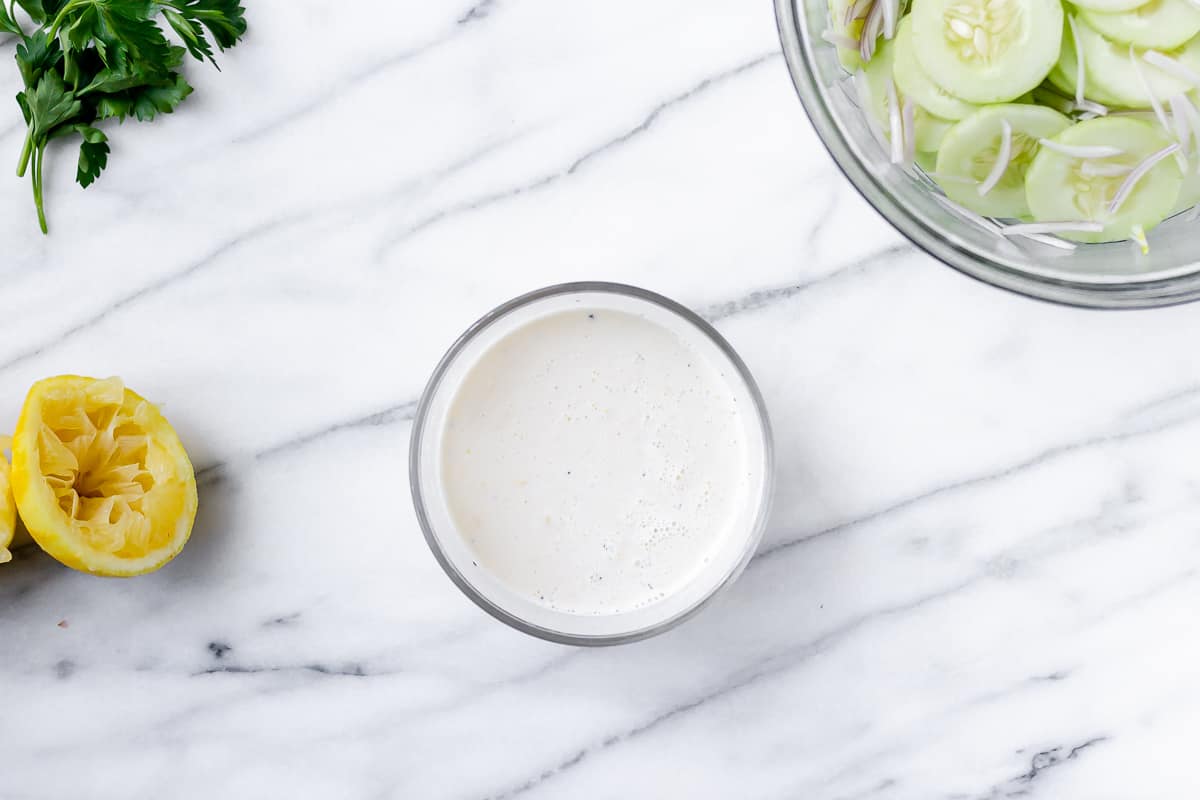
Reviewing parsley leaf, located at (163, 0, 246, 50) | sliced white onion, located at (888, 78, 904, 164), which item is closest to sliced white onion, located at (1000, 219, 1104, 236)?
sliced white onion, located at (888, 78, 904, 164)

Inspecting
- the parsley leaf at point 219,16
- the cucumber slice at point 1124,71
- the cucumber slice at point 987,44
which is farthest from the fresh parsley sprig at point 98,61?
the cucumber slice at point 1124,71

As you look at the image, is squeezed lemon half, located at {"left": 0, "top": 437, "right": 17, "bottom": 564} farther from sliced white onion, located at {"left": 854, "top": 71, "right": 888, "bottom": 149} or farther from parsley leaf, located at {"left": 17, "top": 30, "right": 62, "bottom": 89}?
sliced white onion, located at {"left": 854, "top": 71, "right": 888, "bottom": 149}

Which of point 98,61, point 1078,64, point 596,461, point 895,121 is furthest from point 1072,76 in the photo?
point 98,61

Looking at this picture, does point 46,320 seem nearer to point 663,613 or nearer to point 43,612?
point 43,612

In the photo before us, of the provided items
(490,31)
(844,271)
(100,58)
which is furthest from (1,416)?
(844,271)

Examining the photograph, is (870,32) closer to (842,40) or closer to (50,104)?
(842,40)

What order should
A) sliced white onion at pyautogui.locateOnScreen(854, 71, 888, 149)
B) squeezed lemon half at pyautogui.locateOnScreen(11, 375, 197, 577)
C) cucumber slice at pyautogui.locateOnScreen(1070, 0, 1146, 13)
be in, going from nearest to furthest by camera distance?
1. cucumber slice at pyautogui.locateOnScreen(1070, 0, 1146, 13)
2. sliced white onion at pyautogui.locateOnScreen(854, 71, 888, 149)
3. squeezed lemon half at pyautogui.locateOnScreen(11, 375, 197, 577)
